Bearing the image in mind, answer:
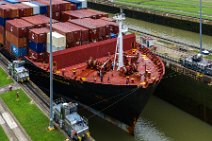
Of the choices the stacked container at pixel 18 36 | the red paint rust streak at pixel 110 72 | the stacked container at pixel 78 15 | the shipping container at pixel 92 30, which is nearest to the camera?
the red paint rust streak at pixel 110 72

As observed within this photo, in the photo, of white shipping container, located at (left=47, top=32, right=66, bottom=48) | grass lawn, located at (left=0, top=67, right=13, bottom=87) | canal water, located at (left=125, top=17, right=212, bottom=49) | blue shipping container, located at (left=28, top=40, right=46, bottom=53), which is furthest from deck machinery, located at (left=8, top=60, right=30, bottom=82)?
canal water, located at (left=125, top=17, right=212, bottom=49)

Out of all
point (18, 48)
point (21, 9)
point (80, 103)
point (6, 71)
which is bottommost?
point (80, 103)

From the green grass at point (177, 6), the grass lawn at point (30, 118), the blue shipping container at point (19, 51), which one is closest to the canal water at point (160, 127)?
the grass lawn at point (30, 118)

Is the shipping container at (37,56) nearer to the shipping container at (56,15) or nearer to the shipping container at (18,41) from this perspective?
the shipping container at (18,41)

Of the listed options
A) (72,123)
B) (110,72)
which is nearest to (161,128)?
(110,72)

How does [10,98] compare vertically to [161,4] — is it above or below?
below

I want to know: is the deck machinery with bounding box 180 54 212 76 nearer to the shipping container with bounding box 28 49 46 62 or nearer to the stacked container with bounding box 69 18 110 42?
the stacked container with bounding box 69 18 110 42

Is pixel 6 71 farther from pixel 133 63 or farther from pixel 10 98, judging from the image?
pixel 133 63

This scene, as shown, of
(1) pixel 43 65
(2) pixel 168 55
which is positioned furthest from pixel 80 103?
(2) pixel 168 55
